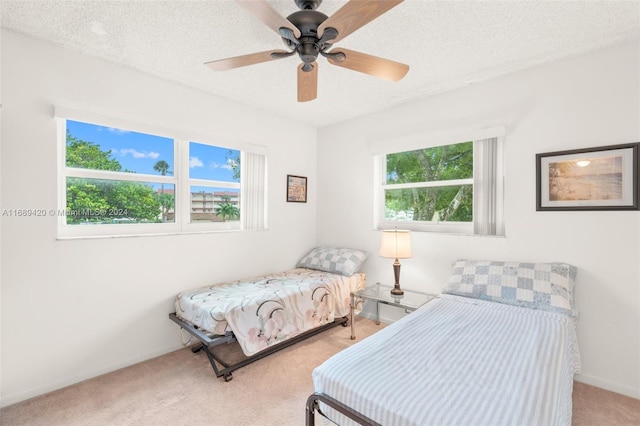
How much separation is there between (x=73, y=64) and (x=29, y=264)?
149cm

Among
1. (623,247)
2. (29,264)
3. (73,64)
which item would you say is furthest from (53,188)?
(623,247)

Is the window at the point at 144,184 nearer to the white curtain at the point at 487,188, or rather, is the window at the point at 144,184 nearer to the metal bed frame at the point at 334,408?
the metal bed frame at the point at 334,408

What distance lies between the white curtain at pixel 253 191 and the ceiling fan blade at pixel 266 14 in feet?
6.55

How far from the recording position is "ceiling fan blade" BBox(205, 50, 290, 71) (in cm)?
169

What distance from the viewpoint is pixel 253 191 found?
3.41 meters

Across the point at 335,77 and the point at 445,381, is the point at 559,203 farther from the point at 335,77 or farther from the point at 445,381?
the point at 335,77

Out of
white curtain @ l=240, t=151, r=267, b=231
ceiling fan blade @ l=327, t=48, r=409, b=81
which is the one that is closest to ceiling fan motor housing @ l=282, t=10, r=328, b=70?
ceiling fan blade @ l=327, t=48, r=409, b=81

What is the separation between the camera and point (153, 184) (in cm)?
271

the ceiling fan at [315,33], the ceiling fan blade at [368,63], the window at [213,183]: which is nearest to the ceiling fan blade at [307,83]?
the ceiling fan at [315,33]

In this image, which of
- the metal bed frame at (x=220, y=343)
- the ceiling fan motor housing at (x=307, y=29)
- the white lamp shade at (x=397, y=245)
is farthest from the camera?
the white lamp shade at (x=397, y=245)

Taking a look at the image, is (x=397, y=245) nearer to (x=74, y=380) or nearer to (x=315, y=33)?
(x=315, y=33)

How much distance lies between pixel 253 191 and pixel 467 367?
2.72 m

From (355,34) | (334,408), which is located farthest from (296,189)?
(334,408)

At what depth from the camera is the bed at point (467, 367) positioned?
1079mm
